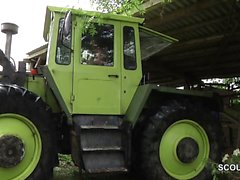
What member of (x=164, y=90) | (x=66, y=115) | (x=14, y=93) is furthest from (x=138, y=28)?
(x=14, y=93)

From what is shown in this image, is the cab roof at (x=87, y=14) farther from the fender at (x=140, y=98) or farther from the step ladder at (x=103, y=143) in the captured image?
the step ladder at (x=103, y=143)

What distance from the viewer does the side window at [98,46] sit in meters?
5.27

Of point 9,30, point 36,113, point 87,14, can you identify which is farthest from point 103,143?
point 9,30

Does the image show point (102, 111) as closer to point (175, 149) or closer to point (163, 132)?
point (163, 132)

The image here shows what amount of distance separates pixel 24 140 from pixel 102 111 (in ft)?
4.07

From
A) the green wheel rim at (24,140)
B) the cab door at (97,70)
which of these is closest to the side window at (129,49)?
the cab door at (97,70)

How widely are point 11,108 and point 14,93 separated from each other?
20cm

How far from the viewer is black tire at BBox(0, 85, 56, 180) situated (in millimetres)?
4539

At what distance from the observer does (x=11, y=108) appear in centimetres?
454

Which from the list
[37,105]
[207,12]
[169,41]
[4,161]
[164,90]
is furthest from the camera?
[207,12]

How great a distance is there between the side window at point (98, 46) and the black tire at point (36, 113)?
987 mm

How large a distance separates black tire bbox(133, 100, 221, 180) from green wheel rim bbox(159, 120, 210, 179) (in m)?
0.06

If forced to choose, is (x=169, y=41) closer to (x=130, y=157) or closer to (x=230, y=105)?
(x=130, y=157)

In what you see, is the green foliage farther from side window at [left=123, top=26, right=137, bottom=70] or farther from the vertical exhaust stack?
the vertical exhaust stack
